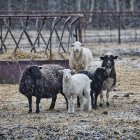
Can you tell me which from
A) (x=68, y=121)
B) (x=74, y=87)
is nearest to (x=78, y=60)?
(x=74, y=87)

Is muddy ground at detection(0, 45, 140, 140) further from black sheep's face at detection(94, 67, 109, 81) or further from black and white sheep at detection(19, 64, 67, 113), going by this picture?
black sheep's face at detection(94, 67, 109, 81)

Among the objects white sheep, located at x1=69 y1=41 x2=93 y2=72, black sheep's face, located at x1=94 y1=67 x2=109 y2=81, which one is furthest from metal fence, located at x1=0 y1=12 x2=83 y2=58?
black sheep's face, located at x1=94 y1=67 x2=109 y2=81

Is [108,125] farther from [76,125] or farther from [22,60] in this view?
[22,60]

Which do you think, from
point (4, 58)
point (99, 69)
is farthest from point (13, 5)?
point (99, 69)

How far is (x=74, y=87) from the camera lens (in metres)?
13.1

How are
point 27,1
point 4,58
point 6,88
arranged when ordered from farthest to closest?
point 27,1 < point 4,58 < point 6,88

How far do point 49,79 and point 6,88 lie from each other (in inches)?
157

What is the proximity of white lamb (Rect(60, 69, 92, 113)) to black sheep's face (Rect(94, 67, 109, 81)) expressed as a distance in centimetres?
50

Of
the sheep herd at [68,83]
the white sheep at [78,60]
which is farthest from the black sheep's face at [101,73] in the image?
the white sheep at [78,60]

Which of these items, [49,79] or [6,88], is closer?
[49,79]

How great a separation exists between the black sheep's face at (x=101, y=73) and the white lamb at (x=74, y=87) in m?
0.50

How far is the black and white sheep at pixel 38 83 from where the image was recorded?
13.3m

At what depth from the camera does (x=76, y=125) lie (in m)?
11.4

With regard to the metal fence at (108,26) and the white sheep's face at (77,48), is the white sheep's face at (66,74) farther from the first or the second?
the metal fence at (108,26)
